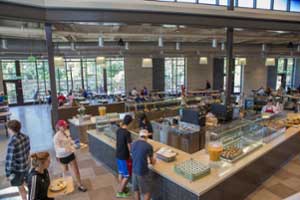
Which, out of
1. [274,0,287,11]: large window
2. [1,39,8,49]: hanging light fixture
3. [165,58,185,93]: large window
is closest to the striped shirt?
[1,39,8,49]: hanging light fixture

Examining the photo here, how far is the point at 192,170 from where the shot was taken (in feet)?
10.5

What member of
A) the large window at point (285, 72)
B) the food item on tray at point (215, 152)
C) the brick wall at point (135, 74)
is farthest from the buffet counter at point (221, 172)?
the large window at point (285, 72)

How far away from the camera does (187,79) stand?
18250 millimetres

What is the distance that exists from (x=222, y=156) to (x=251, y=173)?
713 mm

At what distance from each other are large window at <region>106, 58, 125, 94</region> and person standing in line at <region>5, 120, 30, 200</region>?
518 inches

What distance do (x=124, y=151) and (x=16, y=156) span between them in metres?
1.60

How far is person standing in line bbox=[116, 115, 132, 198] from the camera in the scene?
3.85m

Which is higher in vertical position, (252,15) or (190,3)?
(190,3)

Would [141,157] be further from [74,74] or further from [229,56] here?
[74,74]

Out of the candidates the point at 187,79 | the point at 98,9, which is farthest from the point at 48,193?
the point at 187,79

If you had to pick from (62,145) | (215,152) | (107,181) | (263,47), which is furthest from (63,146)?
(263,47)

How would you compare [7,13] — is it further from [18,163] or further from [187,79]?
[187,79]

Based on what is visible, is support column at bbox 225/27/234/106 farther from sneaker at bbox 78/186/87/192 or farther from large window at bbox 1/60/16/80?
large window at bbox 1/60/16/80

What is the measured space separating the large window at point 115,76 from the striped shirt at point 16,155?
13163 mm
